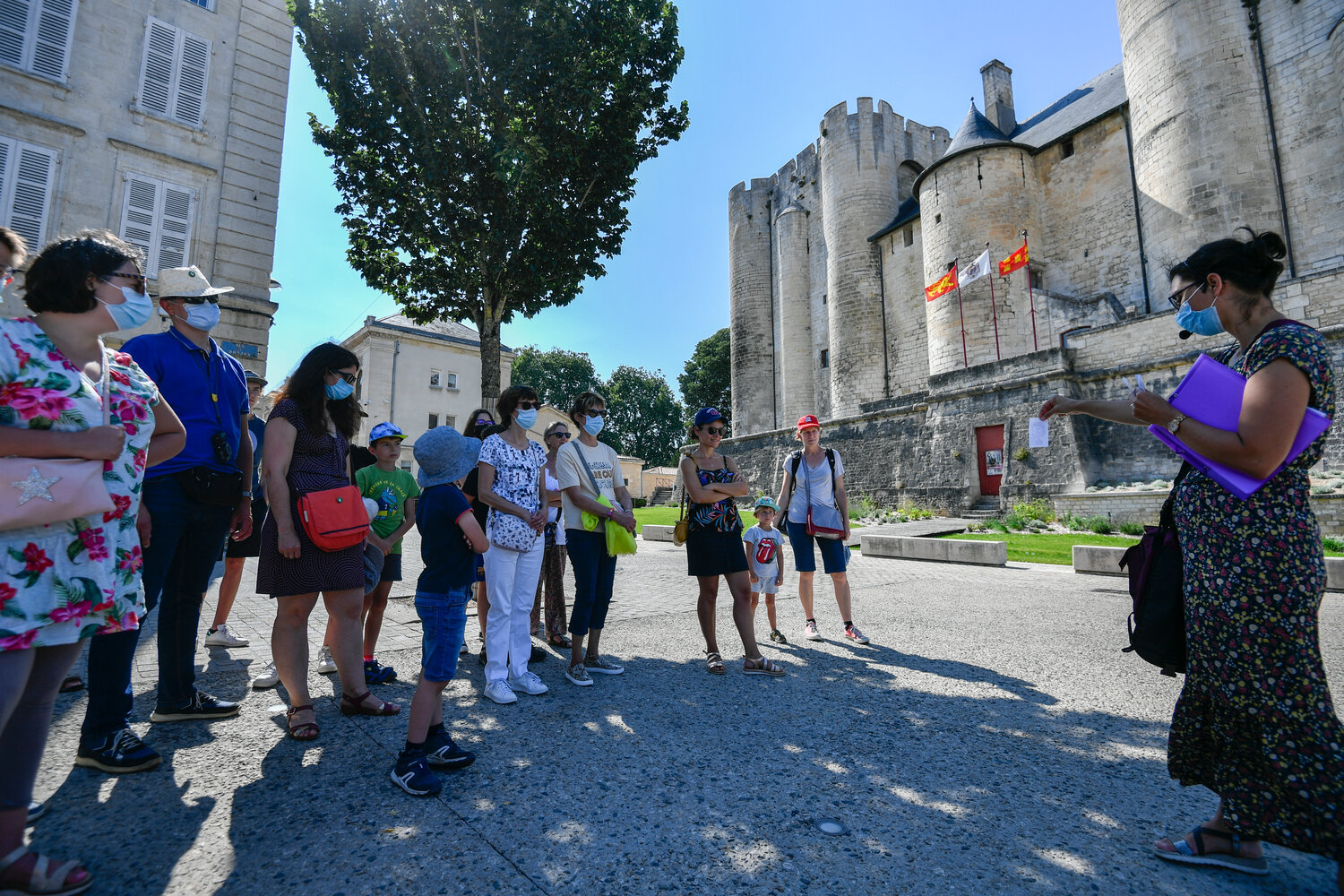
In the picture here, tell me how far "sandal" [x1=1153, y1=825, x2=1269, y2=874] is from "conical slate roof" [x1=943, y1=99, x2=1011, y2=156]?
2573 centimetres

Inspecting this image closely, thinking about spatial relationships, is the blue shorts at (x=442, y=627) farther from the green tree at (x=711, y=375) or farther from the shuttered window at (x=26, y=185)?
the green tree at (x=711, y=375)

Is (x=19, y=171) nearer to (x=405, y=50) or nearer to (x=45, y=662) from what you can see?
(x=405, y=50)

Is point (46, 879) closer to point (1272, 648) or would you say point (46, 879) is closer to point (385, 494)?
point (385, 494)

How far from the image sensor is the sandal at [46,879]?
63.1 inches

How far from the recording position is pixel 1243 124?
53.7ft

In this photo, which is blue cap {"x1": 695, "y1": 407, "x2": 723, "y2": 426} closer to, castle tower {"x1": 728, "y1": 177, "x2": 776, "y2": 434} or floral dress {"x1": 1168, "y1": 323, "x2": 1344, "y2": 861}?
floral dress {"x1": 1168, "y1": 323, "x2": 1344, "y2": 861}

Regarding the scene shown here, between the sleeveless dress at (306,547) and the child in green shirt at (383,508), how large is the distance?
2.74 ft

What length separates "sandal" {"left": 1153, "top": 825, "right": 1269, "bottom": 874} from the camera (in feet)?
6.20

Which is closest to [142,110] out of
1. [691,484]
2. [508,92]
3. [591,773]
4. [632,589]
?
[508,92]

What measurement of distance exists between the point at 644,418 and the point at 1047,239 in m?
33.4

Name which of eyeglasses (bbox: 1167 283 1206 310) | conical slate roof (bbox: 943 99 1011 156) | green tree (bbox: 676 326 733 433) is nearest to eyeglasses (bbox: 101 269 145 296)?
eyeglasses (bbox: 1167 283 1206 310)

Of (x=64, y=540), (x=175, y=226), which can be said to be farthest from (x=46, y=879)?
(x=175, y=226)

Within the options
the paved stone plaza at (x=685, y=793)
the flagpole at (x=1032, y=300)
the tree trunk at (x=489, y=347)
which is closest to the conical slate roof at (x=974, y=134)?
the flagpole at (x=1032, y=300)

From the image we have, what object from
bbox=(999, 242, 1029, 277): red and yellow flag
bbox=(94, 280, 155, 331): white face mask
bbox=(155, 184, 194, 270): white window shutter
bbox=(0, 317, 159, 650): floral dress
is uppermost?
bbox=(999, 242, 1029, 277): red and yellow flag
